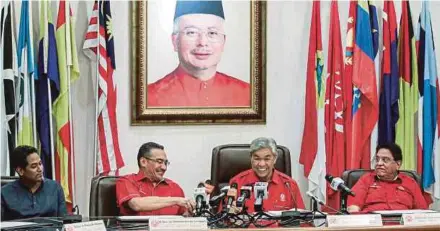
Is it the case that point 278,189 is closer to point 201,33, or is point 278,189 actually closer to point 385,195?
point 385,195

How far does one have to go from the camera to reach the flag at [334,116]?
5.31 metres

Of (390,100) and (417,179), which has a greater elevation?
(390,100)

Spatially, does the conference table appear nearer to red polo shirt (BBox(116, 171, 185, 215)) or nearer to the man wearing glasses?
red polo shirt (BBox(116, 171, 185, 215))

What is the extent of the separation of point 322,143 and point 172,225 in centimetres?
240

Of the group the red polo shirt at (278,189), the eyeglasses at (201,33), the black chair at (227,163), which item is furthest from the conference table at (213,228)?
the eyeglasses at (201,33)

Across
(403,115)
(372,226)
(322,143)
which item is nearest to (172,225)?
(372,226)

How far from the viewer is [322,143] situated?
5328 mm

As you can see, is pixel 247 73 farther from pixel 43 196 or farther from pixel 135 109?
pixel 43 196

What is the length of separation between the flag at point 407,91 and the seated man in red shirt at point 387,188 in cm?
79

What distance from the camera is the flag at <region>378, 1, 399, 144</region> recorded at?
5.33m

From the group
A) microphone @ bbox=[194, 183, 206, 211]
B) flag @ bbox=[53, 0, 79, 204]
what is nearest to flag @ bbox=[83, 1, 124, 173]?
flag @ bbox=[53, 0, 79, 204]

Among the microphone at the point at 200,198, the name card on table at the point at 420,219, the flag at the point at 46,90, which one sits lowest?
the name card on table at the point at 420,219

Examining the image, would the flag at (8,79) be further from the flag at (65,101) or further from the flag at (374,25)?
the flag at (374,25)

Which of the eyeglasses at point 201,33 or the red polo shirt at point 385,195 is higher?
the eyeglasses at point 201,33
